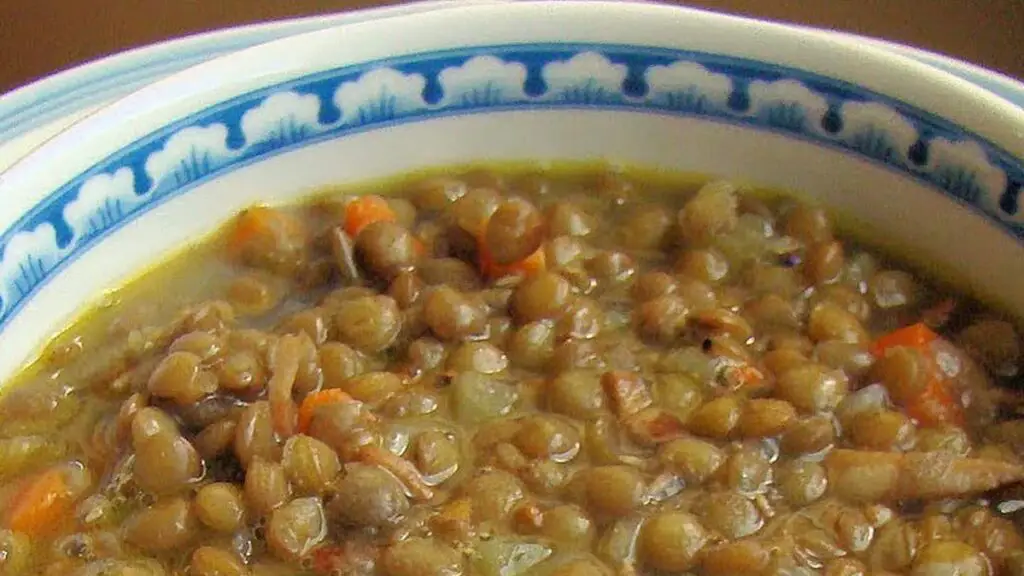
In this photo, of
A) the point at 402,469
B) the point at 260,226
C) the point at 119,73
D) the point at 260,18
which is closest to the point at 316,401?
the point at 402,469

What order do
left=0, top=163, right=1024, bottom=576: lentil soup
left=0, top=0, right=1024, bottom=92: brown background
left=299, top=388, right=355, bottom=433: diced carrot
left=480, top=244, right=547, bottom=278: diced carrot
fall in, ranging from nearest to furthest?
left=0, top=163, right=1024, bottom=576: lentil soup < left=299, top=388, right=355, bottom=433: diced carrot < left=480, top=244, right=547, bottom=278: diced carrot < left=0, top=0, right=1024, bottom=92: brown background

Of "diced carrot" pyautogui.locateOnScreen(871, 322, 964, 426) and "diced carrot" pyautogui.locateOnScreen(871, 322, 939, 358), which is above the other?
"diced carrot" pyautogui.locateOnScreen(871, 322, 939, 358)

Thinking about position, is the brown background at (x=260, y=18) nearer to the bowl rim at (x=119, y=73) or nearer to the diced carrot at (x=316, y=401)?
the bowl rim at (x=119, y=73)

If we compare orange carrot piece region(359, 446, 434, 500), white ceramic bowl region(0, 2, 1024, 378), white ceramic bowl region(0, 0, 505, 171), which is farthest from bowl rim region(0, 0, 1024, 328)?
orange carrot piece region(359, 446, 434, 500)

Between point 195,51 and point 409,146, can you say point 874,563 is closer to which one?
point 409,146

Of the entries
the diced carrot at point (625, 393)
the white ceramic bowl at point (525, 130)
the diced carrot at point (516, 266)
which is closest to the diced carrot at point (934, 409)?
the white ceramic bowl at point (525, 130)

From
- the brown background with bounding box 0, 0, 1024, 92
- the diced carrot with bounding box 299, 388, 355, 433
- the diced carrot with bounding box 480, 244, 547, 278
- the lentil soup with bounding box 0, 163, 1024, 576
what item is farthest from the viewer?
the brown background with bounding box 0, 0, 1024, 92

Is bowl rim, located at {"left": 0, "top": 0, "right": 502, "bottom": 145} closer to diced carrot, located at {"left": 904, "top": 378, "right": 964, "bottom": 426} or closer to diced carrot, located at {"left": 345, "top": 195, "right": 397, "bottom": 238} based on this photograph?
diced carrot, located at {"left": 345, "top": 195, "right": 397, "bottom": 238}

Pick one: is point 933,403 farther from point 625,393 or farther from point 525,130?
point 525,130
